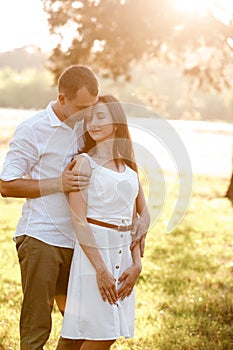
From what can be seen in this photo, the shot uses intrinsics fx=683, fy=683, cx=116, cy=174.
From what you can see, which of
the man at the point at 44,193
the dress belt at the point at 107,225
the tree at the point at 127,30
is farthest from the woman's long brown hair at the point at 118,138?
the tree at the point at 127,30

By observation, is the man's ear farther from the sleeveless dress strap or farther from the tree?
the tree

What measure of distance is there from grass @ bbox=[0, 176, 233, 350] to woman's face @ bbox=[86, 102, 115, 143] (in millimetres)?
2158

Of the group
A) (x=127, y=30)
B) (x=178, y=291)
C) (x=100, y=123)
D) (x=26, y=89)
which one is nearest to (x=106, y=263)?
(x=100, y=123)

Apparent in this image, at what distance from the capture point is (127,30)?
13.4m

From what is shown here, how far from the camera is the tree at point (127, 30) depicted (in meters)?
12.7

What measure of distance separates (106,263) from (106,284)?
0.41 ft

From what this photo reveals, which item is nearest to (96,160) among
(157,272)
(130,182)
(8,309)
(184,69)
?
(130,182)

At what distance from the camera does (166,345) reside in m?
5.62

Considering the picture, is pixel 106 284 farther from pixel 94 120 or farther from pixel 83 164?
pixel 94 120

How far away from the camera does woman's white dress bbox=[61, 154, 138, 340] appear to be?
392cm

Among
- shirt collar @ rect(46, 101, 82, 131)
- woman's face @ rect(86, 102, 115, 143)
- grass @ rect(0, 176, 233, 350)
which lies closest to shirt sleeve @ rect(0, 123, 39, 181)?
shirt collar @ rect(46, 101, 82, 131)

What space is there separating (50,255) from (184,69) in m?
14.8

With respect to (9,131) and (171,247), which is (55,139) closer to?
(171,247)

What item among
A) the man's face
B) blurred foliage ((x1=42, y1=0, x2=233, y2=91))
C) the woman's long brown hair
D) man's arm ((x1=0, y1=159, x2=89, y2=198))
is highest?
blurred foliage ((x1=42, y1=0, x2=233, y2=91))
